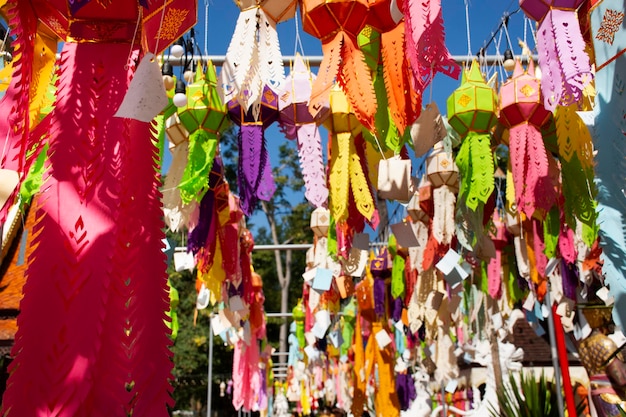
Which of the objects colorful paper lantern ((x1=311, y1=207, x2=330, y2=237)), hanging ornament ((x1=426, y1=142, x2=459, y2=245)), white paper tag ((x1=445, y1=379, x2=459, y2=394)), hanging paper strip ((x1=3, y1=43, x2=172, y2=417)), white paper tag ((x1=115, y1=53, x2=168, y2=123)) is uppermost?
colorful paper lantern ((x1=311, y1=207, x2=330, y2=237))

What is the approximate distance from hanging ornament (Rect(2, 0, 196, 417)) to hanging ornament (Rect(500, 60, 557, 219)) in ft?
7.19

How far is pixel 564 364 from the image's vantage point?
535cm

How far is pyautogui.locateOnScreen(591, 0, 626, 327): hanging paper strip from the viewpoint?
2.63 m

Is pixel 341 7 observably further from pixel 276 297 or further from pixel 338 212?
pixel 276 297

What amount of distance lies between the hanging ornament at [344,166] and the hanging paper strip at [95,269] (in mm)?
1657

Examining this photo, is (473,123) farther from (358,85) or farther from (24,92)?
(24,92)

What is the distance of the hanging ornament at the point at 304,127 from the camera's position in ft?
11.6

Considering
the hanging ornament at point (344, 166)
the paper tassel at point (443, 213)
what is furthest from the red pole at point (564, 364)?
the hanging ornament at point (344, 166)

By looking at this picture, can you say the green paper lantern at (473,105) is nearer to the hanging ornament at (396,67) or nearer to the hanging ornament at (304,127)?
the hanging ornament at (304,127)

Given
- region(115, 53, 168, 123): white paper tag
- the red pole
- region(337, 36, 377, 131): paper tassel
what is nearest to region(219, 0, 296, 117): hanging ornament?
region(337, 36, 377, 131): paper tassel

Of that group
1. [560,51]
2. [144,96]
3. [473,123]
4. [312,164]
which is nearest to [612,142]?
[560,51]

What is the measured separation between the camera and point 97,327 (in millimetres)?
1575

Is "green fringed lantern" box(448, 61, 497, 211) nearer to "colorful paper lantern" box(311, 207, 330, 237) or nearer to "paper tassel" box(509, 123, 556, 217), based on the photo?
A: "paper tassel" box(509, 123, 556, 217)

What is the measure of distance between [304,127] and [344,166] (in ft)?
1.31
